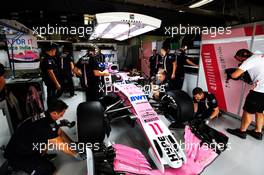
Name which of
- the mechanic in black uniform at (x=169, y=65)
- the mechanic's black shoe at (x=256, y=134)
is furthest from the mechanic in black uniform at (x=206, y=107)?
the mechanic in black uniform at (x=169, y=65)

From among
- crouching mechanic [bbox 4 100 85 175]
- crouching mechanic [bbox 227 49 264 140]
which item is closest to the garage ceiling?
crouching mechanic [bbox 227 49 264 140]

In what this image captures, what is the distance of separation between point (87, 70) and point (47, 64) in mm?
942

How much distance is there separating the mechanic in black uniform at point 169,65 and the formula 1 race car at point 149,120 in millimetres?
1805

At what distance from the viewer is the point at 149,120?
231 cm

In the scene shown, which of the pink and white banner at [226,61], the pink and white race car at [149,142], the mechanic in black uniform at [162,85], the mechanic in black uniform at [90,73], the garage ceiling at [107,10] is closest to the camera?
the pink and white race car at [149,142]

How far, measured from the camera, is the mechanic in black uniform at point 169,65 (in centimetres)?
460

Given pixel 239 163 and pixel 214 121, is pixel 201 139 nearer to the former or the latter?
pixel 239 163

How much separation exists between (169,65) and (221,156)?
282cm

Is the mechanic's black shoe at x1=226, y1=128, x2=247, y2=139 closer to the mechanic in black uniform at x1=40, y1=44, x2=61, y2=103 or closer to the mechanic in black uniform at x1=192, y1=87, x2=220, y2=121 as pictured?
the mechanic in black uniform at x1=192, y1=87, x2=220, y2=121

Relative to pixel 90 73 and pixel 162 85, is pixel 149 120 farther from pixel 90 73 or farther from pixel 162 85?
pixel 162 85

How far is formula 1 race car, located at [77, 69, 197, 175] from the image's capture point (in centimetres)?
187

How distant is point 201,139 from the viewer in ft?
7.19

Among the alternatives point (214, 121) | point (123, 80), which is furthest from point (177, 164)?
point (214, 121)

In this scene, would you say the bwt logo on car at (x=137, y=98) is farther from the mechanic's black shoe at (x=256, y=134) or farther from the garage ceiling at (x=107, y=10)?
the garage ceiling at (x=107, y=10)
